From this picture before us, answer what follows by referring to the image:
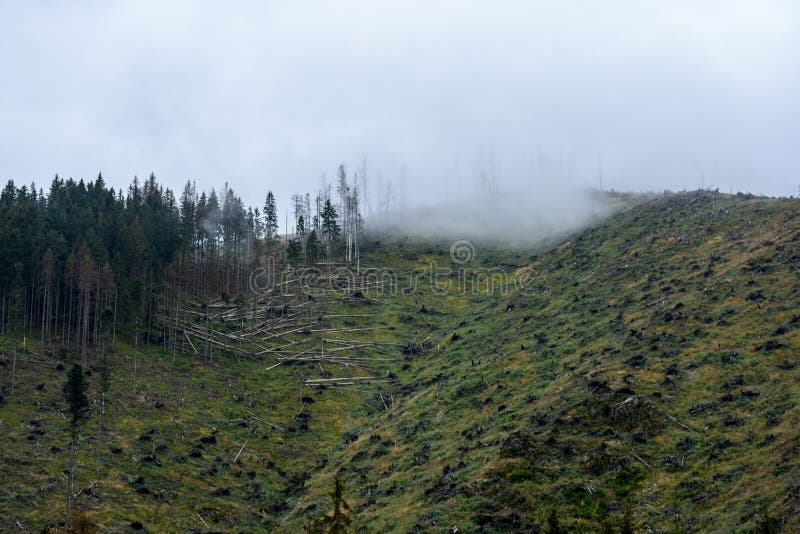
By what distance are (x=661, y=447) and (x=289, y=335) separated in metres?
58.5

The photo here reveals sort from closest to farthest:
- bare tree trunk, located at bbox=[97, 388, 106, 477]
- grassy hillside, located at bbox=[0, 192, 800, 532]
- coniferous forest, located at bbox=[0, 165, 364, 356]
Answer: grassy hillside, located at bbox=[0, 192, 800, 532], bare tree trunk, located at bbox=[97, 388, 106, 477], coniferous forest, located at bbox=[0, 165, 364, 356]

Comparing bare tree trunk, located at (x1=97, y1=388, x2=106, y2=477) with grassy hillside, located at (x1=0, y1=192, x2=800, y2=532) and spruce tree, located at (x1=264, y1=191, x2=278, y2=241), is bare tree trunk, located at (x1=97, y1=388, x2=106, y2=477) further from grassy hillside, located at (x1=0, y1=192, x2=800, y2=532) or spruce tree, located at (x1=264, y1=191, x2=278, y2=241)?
spruce tree, located at (x1=264, y1=191, x2=278, y2=241)

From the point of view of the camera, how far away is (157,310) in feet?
288

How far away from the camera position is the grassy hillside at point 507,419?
37594mm

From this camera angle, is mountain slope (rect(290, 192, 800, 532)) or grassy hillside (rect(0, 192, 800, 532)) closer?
mountain slope (rect(290, 192, 800, 532))

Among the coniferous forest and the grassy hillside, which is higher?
the coniferous forest

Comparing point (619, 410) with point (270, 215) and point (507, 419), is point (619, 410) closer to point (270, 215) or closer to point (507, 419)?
point (507, 419)

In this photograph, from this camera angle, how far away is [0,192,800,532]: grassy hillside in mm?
37594

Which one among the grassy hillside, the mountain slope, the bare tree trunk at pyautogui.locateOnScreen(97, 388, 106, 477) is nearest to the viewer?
the mountain slope

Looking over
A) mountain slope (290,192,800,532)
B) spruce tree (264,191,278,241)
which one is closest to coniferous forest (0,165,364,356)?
spruce tree (264,191,278,241)

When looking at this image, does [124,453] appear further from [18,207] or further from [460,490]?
[18,207]

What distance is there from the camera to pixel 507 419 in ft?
167

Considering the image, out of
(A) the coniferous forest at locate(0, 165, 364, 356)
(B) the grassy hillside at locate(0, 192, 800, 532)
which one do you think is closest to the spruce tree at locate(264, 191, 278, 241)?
(A) the coniferous forest at locate(0, 165, 364, 356)

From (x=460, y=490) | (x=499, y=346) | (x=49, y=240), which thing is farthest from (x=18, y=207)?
(x=460, y=490)
